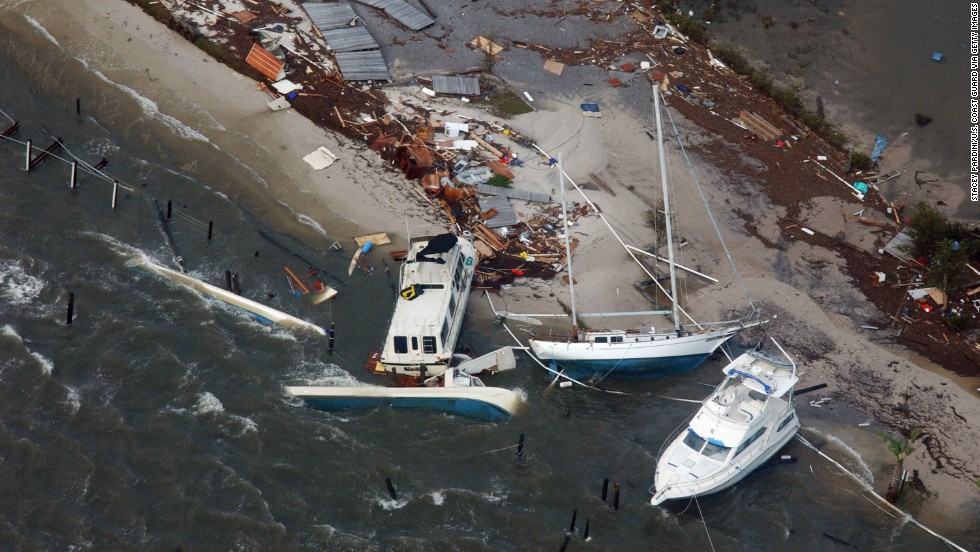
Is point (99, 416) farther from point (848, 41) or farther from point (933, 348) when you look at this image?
point (848, 41)

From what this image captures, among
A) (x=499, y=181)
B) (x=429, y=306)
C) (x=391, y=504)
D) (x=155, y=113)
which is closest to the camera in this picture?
(x=391, y=504)

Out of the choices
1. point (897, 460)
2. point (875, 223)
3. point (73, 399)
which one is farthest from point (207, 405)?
point (875, 223)

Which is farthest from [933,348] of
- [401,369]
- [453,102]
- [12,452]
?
[12,452]

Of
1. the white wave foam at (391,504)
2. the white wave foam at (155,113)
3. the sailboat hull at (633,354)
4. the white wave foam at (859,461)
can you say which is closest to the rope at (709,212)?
the sailboat hull at (633,354)

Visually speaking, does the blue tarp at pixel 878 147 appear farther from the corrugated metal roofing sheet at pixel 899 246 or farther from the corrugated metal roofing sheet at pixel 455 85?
the corrugated metal roofing sheet at pixel 455 85

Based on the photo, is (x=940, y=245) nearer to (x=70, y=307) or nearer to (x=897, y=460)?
(x=897, y=460)

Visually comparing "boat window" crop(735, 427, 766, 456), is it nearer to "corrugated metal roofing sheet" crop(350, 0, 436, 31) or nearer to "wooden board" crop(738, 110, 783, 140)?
"wooden board" crop(738, 110, 783, 140)
